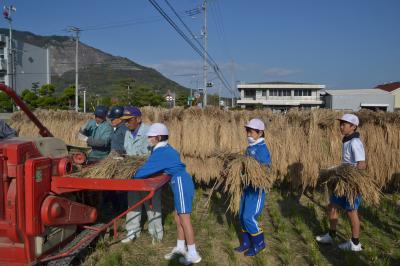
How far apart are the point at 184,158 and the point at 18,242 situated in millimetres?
4952

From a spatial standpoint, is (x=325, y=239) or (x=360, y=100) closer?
(x=325, y=239)

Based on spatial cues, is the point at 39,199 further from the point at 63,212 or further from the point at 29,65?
the point at 29,65

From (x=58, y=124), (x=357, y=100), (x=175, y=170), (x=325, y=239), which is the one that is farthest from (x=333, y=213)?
(x=357, y=100)

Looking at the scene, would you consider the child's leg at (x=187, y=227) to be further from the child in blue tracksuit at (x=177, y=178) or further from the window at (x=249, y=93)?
the window at (x=249, y=93)

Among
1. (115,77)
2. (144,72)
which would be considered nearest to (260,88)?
(115,77)

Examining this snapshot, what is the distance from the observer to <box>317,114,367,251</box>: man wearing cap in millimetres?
4844

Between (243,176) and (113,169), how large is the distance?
1.68 metres

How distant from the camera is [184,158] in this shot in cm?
825

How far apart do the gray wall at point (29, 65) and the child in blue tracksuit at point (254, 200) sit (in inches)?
2423

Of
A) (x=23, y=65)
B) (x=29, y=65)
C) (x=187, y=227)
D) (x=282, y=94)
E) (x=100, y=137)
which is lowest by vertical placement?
(x=187, y=227)

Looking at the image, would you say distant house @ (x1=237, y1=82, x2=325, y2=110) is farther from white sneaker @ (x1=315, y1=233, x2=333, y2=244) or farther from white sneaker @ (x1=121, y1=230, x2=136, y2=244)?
white sneaker @ (x1=121, y1=230, x2=136, y2=244)

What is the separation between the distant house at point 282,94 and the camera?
67500 mm

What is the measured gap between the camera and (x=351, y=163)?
504 cm

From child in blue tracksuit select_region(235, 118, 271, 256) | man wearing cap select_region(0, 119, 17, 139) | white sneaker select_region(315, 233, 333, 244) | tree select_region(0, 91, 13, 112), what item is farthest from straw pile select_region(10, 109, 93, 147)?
tree select_region(0, 91, 13, 112)
